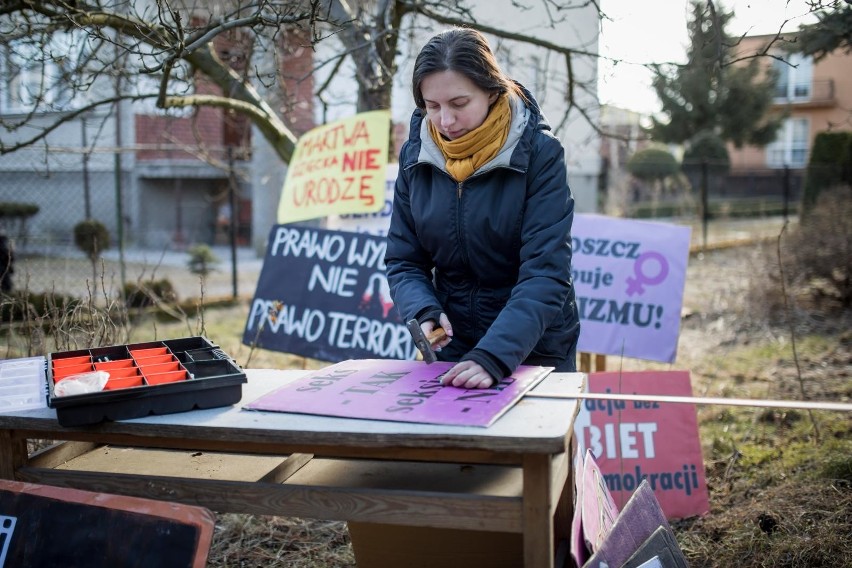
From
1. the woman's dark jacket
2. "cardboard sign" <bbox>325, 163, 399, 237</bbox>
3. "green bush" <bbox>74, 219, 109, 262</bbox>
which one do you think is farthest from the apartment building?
the woman's dark jacket

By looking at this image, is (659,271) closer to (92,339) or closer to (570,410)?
(570,410)

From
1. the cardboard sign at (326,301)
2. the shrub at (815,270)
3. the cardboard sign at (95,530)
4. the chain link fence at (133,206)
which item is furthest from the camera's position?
the chain link fence at (133,206)

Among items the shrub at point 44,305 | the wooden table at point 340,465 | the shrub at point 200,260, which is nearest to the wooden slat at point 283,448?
the wooden table at point 340,465

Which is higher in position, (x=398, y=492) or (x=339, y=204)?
(x=339, y=204)

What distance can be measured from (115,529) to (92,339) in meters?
1.76

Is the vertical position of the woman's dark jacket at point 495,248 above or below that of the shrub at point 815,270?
above

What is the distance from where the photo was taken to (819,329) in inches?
283

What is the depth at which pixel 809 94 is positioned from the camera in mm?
36281

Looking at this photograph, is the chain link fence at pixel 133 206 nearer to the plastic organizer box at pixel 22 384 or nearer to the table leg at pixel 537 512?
the plastic organizer box at pixel 22 384

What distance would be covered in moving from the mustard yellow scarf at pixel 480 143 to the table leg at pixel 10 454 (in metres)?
1.47

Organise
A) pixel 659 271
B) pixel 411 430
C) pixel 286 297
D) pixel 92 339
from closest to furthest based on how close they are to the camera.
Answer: pixel 411 430, pixel 92 339, pixel 659 271, pixel 286 297

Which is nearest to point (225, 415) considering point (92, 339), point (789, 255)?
point (92, 339)

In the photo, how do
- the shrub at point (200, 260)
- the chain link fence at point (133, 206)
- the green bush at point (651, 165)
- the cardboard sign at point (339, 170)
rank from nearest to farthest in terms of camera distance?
the cardboard sign at point (339, 170), the shrub at point (200, 260), the chain link fence at point (133, 206), the green bush at point (651, 165)

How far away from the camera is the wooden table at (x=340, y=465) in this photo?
188 centimetres
